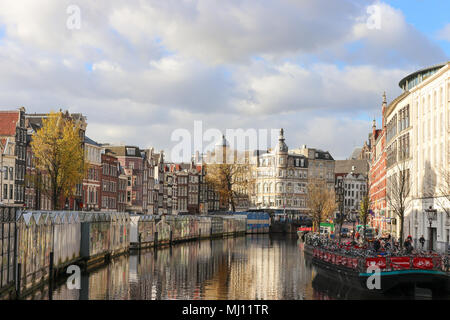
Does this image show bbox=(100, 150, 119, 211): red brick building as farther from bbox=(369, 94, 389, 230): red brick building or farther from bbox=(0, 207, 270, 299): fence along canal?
bbox=(369, 94, 389, 230): red brick building

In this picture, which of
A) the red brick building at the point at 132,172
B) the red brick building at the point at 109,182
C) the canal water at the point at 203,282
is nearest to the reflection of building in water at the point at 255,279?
the canal water at the point at 203,282

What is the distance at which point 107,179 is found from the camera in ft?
406

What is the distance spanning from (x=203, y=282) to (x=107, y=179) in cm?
7840

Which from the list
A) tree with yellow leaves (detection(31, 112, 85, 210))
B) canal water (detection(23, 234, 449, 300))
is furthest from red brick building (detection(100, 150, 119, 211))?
canal water (detection(23, 234, 449, 300))

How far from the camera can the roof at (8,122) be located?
88.9 meters

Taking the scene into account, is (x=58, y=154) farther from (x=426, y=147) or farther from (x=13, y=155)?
(x=426, y=147)

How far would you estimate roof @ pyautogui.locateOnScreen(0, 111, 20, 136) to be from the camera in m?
88.9

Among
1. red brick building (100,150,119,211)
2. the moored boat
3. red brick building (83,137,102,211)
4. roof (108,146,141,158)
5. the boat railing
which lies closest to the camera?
the moored boat

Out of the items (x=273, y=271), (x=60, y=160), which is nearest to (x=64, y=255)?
(x=273, y=271)

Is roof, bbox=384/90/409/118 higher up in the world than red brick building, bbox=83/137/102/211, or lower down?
higher up

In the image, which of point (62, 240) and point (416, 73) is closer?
point (62, 240)

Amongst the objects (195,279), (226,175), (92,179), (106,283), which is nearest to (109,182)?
(92,179)

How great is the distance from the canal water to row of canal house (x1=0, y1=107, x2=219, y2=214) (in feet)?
69.5

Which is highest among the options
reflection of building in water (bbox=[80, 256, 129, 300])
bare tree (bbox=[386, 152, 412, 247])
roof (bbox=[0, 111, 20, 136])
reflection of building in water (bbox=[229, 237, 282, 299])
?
roof (bbox=[0, 111, 20, 136])
